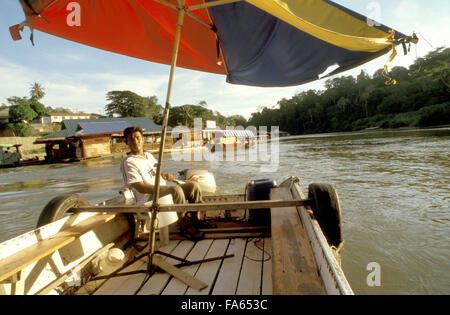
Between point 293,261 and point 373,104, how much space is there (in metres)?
95.0

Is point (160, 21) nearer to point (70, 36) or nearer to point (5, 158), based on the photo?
point (70, 36)

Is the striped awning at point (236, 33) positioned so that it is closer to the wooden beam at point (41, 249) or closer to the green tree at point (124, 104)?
the wooden beam at point (41, 249)

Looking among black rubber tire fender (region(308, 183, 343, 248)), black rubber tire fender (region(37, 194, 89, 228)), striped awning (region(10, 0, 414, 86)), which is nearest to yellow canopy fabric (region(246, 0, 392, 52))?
striped awning (region(10, 0, 414, 86))

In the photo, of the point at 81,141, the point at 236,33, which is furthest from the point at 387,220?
the point at 81,141

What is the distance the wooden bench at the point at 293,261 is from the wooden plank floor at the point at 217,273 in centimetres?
49

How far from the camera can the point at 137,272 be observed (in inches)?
91.3

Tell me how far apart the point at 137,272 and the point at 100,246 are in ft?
2.02

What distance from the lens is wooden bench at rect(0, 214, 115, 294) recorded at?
4.80ft

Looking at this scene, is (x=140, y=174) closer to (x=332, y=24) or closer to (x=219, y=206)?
(x=219, y=206)

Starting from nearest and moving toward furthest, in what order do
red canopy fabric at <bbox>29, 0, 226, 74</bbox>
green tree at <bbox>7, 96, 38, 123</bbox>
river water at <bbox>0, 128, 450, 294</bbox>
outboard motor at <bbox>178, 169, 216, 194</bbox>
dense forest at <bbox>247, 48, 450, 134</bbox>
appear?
red canopy fabric at <bbox>29, 0, 226, 74</bbox> < river water at <bbox>0, 128, 450, 294</bbox> < outboard motor at <bbox>178, 169, 216, 194</bbox> < green tree at <bbox>7, 96, 38, 123</bbox> < dense forest at <bbox>247, 48, 450, 134</bbox>

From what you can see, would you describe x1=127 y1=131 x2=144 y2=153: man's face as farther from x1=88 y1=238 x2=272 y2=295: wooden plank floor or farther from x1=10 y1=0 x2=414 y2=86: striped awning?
x1=10 y1=0 x2=414 y2=86: striped awning

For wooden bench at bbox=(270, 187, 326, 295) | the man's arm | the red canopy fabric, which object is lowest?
wooden bench at bbox=(270, 187, 326, 295)

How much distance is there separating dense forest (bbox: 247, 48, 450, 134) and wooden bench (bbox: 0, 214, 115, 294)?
35.0 meters

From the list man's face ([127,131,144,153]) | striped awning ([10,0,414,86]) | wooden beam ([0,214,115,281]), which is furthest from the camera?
man's face ([127,131,144,153])
